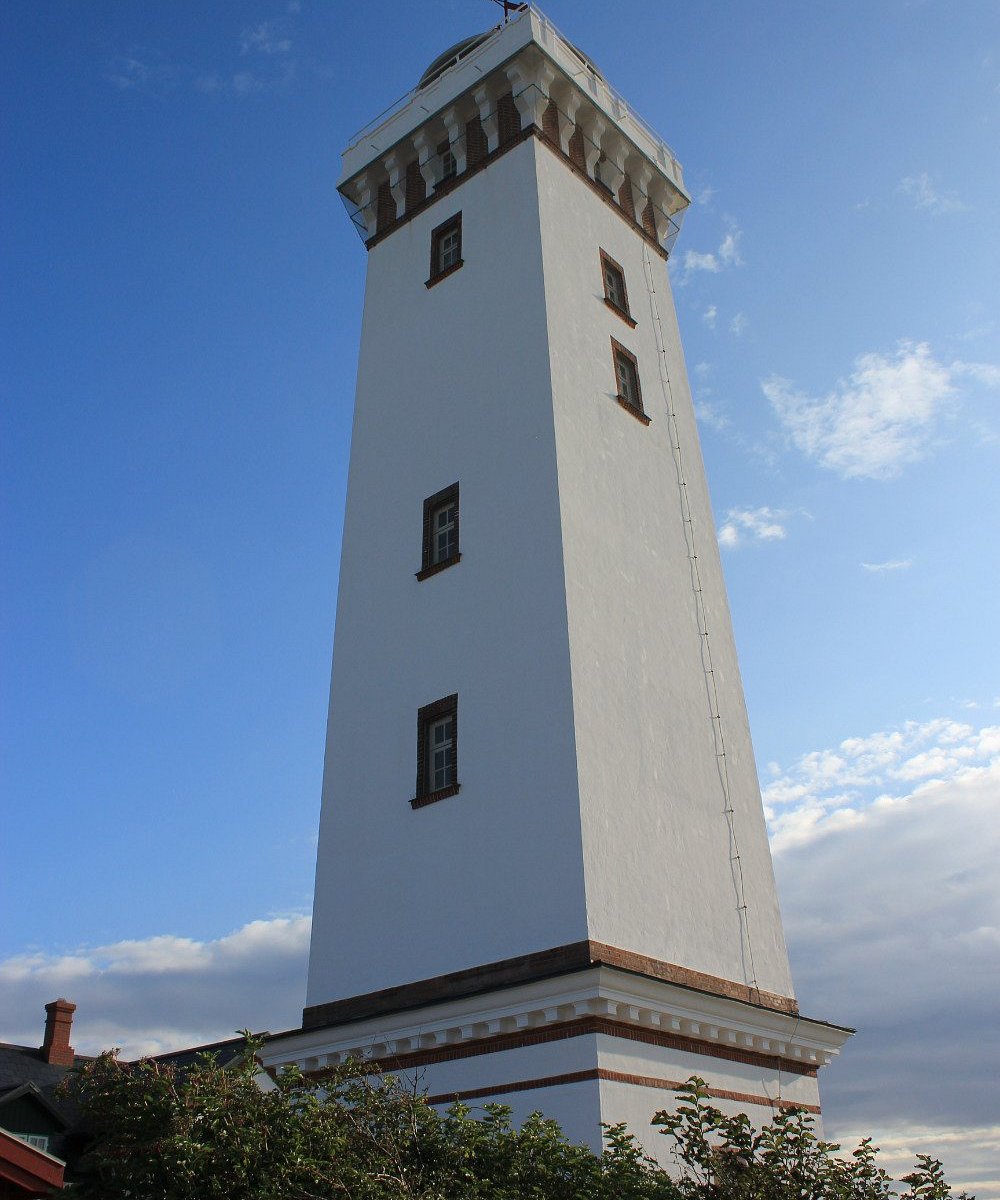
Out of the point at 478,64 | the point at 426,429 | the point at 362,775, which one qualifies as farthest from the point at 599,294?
the point at 362,775

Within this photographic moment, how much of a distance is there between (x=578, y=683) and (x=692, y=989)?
5.25 metres

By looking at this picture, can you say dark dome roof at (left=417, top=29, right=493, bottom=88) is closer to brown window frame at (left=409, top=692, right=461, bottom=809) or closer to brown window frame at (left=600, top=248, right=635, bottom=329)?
brown window frame at (left=600, top=248, right=635, bottom=329)

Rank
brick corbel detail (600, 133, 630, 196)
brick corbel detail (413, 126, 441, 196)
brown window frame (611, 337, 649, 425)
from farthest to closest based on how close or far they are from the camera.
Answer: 1. brick corbel detail (600, 133, 630, 196)
2. brick corbel detail (413, 126, 441, 196)
3. brown window frame (611, 337, 649, 425)

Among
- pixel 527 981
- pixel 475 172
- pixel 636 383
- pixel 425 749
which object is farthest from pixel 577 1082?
pixel 475 172

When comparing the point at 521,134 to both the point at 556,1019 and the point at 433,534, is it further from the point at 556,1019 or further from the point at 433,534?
the point at 556,1019

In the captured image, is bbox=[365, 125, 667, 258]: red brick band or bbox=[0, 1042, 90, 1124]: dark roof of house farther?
bbox=[0, 1042, 90, 1124]: dark roof of house

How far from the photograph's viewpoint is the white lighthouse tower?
17234 mm

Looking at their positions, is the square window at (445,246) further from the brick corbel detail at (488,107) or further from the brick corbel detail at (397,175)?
the brick corbel detail at (397,175)

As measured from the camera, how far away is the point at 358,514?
2488 centimetres

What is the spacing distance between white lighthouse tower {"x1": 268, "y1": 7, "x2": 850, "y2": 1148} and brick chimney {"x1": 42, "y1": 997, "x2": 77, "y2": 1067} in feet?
58.5

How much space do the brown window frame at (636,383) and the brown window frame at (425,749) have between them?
822 cm

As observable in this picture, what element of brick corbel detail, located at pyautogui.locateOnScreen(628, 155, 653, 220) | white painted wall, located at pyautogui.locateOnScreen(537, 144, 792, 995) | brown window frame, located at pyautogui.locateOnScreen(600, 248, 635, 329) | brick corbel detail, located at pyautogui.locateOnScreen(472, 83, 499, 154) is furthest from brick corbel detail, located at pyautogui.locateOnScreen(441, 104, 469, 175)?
brick corbel detail, located at pyautogui.locateOnScreen(628, 155, 653, 220)

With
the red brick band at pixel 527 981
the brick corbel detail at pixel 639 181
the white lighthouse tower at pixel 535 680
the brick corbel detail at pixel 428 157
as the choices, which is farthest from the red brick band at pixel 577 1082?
the brick corbel detail at pixel 639 181

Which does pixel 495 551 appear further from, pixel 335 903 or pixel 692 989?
pixel 692 989
